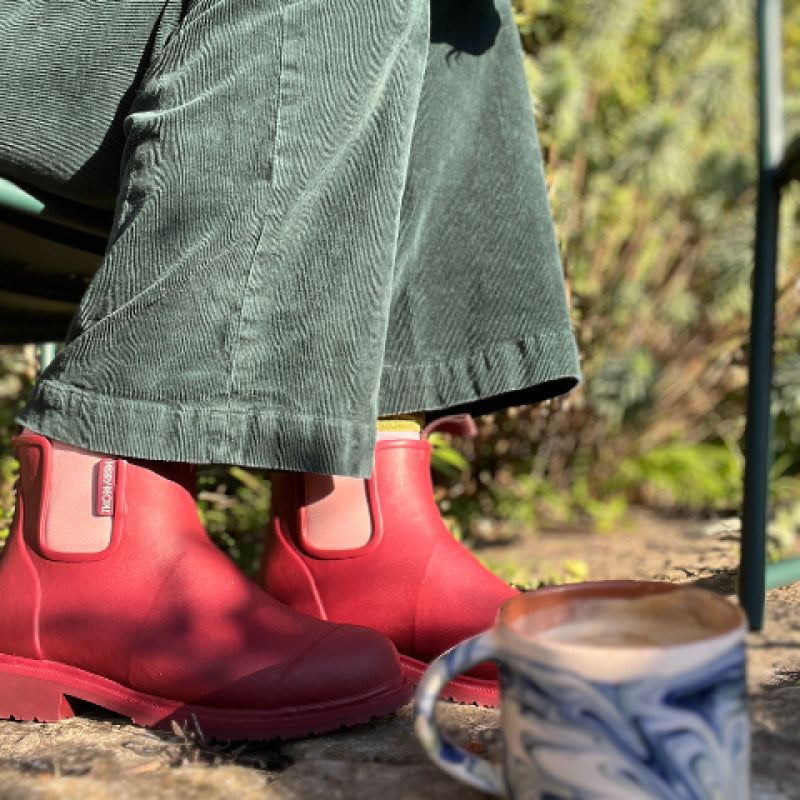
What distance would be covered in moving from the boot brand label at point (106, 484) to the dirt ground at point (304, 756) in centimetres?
21

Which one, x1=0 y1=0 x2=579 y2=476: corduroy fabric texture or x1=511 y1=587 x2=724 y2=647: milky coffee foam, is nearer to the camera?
x1=511 y1=587 x2=724 y2=647: milky coffee foam

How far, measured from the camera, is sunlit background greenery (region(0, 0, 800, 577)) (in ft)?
9.12

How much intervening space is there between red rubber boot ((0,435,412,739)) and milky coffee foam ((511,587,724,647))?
0.28 m

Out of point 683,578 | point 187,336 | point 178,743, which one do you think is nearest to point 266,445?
Answer: point 187,336

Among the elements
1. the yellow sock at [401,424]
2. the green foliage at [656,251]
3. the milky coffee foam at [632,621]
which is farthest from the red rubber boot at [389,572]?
the green foliage at [656,251]

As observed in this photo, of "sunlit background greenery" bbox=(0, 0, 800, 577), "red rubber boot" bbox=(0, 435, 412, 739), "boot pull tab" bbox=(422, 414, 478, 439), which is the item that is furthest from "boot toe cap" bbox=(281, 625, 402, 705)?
"sunlit background greenery" bbox=(0, 0, 800, 577)

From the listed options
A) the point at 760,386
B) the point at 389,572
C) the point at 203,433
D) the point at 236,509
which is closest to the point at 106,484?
the point at 203,433

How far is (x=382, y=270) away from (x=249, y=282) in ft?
0.43

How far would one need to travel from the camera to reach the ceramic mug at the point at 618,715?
522 mm

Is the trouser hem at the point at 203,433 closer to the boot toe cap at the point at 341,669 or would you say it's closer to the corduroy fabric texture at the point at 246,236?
the corduroy fabric texture at the point at 246,236

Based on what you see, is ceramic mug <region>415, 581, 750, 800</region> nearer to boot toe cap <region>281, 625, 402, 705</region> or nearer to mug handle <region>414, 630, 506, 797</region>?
mug handle <region>414, 630, 506, 797</region>

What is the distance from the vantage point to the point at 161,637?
858mm

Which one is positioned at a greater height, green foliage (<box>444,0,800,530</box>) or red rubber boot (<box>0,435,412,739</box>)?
green foliage (<box>444,0,800,530</box>)

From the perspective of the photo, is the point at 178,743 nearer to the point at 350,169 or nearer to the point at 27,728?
the point at 27,728
